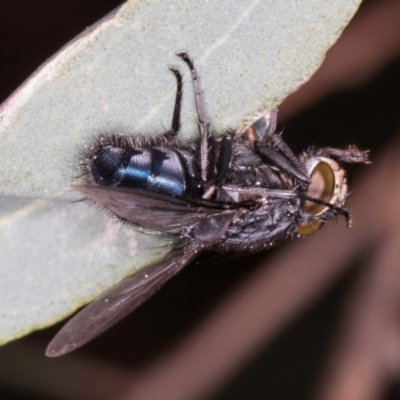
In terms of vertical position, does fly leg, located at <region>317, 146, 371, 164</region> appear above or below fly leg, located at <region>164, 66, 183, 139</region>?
below

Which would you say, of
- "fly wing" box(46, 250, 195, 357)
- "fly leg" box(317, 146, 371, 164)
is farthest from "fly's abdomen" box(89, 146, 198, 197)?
"fly leg" box(317, 146, 371, 164)

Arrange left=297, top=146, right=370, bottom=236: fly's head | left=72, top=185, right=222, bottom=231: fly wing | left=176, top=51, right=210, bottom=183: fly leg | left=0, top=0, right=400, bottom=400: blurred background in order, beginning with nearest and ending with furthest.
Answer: left=72, top=185, right=222, bottom=231: fly wing, left=176, top=51, right=210, bottom=183: fly leg, left=297, top=146, right=370, bottom=236: fly's head, left=0, top=0, right=400, bottom=400: blurred background

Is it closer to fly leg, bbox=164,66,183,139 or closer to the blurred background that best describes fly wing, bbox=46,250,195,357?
fly leg, bbox=164,66,183,139

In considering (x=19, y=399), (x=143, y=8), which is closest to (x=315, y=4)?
(x=143, y=8)

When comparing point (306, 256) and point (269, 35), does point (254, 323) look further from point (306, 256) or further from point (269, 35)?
point (269, 35)

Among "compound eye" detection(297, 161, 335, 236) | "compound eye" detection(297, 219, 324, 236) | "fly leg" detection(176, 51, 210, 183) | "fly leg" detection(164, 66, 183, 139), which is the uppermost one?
"fly leg" detection(164, 66, 183, 139)

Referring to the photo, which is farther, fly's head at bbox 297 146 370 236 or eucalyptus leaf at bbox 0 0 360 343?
fly's head at bbox 297 146 370 236

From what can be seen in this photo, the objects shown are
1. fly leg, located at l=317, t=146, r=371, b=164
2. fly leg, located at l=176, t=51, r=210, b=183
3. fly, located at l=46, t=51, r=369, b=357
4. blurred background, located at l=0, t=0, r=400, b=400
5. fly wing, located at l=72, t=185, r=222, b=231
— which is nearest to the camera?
fly wing, located at l=72, t=185, r=222, b=231

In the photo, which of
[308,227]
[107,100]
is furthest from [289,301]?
[107,100]
